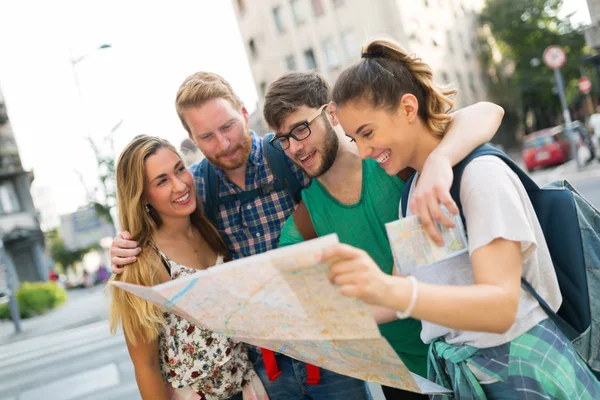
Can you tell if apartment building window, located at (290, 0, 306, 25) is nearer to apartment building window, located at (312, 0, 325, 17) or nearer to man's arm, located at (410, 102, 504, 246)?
apartment building window, located at (312, 0, 325, 17)

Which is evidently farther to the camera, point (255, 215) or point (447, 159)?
point (255, 215)

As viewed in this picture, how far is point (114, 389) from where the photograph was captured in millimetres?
6844

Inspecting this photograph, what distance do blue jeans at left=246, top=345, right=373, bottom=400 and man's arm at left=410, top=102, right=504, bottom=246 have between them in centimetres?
119

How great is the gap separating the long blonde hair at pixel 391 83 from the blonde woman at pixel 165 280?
0.96 meters

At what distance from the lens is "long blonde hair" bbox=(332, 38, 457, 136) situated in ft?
5.50

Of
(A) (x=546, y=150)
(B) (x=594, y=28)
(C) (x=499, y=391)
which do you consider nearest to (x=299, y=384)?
(C) (x=499, y=391)

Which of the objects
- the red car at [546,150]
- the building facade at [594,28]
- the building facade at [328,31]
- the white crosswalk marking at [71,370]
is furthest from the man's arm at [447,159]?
the building facade at [328,31]

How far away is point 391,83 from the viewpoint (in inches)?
67.3

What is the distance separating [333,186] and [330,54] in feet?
90.7

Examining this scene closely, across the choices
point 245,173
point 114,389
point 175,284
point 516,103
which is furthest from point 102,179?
point 516,103

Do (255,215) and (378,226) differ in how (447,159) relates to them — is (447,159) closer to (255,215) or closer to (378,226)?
(378,226)

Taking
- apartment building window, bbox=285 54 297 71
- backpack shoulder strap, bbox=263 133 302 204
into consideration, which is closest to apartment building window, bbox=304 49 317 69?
apartment building window, bbox=285 54 297 71

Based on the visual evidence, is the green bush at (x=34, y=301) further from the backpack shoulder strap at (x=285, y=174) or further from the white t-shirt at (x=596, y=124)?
the backpack shoulder strap at (x=285, y=174)

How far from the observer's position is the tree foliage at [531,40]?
110 feet
